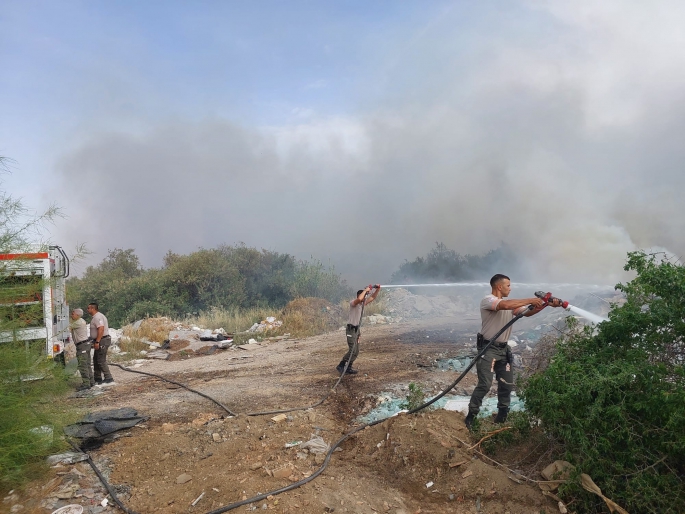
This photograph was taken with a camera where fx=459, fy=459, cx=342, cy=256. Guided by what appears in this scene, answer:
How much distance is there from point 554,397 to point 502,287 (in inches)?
77.7

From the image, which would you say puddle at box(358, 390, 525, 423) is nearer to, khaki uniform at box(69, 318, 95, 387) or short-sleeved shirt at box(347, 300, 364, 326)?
short-sleeved shirt at box(347, 300, 364, 326)

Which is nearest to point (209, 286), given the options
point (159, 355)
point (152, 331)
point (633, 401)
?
point (152, 331)

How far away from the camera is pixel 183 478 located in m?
4.84

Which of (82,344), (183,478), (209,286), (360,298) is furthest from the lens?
(209,286)

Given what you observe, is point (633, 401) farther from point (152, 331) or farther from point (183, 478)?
point (152, 331)

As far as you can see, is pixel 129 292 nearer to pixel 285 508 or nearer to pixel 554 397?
pixel 285 508

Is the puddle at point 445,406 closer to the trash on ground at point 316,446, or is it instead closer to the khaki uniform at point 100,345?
the trash on ground at point 316,446

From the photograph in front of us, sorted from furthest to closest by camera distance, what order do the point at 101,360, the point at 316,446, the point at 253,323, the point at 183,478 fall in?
1. the point at 253,323
2. the point at 101,360
3. the point at 316,446
4. the point at 183,478

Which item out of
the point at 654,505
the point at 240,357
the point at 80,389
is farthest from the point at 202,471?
the point at 240,357

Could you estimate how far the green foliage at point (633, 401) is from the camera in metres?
3.26

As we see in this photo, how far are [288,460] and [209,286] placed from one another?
18.5m

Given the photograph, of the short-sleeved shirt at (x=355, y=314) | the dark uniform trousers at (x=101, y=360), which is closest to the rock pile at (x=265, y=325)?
the dark uniform trousers at (x=101, y=360)

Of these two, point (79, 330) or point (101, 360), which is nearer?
point (79, 330)

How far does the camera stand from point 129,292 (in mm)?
21609
